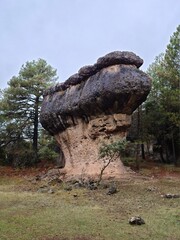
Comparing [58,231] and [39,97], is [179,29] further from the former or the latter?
[58,231]

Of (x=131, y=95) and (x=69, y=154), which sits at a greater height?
(x=131, y=95)

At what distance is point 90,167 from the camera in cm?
1886

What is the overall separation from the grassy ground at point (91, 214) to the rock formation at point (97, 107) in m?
4.46

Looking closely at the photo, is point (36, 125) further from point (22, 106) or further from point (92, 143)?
point (92, 143)

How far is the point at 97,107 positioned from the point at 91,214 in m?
9.68

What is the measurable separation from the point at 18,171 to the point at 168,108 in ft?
43.7

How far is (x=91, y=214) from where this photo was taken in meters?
9.66

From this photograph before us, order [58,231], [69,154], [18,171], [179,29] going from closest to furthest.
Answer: [58,231] → [69,154] → [179,29] → [18,171]

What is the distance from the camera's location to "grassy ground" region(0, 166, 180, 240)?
770 centimetres

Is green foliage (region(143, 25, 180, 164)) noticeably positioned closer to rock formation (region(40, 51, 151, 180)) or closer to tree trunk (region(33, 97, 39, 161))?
rock formation (region(40, 51, 151, 180))

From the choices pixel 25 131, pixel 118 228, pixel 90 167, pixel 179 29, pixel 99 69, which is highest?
pixel 179 29

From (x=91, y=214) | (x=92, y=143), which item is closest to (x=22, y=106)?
(x=92, y=143)

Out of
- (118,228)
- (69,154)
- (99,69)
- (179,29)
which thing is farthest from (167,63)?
(118,228)

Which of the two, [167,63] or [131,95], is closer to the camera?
[131,95]
